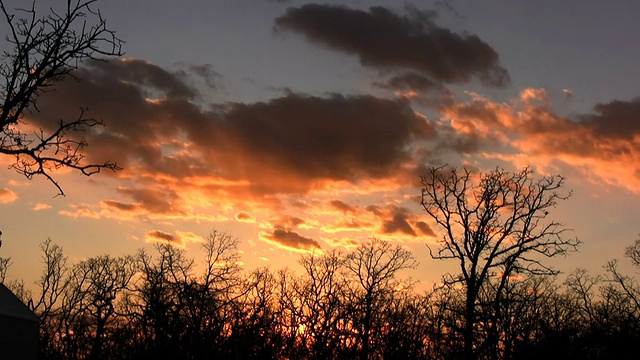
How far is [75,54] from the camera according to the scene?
34.8ft

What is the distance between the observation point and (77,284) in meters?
72.0

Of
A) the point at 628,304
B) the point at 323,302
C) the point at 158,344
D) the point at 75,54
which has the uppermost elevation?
the point at 628,304

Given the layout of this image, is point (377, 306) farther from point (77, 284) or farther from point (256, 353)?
point (77, 284)

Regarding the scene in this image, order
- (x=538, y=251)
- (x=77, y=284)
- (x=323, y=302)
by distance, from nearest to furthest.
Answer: (x=538, y=251), (x=323, y=302), (x=77, y=284)

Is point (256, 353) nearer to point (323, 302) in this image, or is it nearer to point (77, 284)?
point (323, 302)

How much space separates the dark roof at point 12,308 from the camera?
1299 cm

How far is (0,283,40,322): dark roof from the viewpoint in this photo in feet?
42.6

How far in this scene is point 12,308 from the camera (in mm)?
13180

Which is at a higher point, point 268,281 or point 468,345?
point 268,281

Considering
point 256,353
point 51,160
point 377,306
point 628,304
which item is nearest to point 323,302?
point 377,306

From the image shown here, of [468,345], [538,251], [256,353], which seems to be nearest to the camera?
[468,345]

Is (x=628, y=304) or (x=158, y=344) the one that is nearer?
(x=158, y=344)

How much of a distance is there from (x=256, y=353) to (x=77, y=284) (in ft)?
132

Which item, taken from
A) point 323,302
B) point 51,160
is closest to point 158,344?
point 51,160
